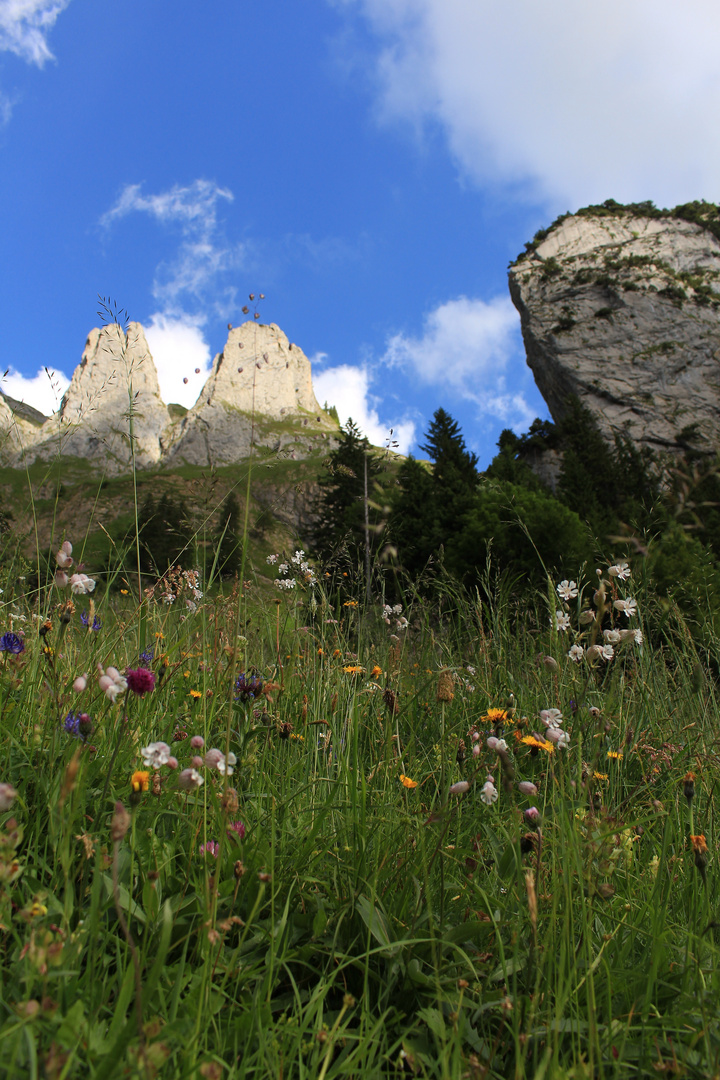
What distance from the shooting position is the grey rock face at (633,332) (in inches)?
2378

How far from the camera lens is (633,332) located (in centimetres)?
6406

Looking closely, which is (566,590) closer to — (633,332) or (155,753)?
(155,753)

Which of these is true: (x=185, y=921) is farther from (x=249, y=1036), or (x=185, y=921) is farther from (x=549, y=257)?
(x=549, y=257)

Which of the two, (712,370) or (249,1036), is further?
(712,370)

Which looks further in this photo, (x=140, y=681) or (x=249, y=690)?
(x=249, y=690)

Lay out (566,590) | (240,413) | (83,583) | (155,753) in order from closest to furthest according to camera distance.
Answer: (155,753) → (83,583) → (566,590) → (240,413)

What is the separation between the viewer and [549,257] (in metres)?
72.4

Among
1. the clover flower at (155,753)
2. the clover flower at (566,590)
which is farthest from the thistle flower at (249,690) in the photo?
the clover flower at (566,590)

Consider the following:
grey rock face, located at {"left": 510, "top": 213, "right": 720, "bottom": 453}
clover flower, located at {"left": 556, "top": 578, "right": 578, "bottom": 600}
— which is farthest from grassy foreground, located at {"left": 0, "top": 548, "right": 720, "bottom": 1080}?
grey rock face, located at {"left": 510, "top": 213, "right": 720, "bottom": 453}

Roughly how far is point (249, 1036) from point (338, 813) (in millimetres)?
699

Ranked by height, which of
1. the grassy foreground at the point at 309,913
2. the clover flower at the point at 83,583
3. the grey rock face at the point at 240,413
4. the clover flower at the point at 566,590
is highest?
the grey rock face at the point at 240,413

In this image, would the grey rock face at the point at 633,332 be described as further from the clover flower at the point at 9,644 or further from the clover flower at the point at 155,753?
the clover flower at the point at 155,753

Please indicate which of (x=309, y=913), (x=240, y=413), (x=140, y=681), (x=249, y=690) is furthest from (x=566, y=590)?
(x=240, y=413)

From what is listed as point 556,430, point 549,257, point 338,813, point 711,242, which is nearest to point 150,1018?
point 338,813
